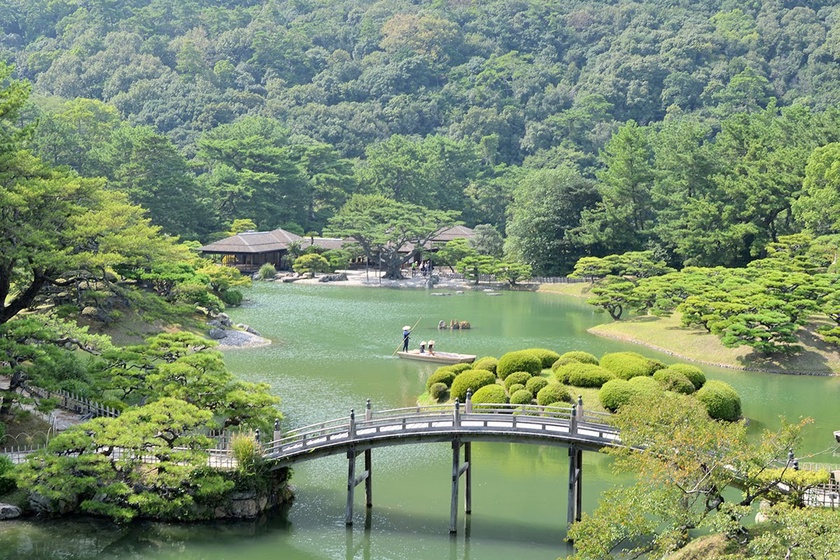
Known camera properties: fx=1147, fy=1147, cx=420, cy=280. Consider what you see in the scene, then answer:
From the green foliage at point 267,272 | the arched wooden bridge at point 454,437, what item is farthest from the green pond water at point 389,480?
the green foliage at point 267,272

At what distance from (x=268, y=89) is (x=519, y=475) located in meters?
111

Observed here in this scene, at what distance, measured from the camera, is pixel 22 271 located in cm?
3719

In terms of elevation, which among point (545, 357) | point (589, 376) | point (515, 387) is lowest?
point (515, 387)

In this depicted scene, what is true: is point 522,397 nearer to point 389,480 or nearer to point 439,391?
point 439,391

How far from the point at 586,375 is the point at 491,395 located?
296cm

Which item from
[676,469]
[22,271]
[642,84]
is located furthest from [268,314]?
[642,84]

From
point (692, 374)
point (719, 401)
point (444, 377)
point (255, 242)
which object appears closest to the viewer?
point (719, 401)

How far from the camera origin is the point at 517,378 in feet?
114

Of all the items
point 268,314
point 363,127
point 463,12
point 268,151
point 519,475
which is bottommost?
point 519,475

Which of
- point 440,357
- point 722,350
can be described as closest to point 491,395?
point 440,357

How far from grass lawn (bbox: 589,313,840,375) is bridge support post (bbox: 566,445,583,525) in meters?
20.8

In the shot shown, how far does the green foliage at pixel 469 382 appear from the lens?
115 ft

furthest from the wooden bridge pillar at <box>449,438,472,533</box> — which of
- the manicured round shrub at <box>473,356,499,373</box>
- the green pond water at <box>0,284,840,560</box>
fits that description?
the manicured round shrub at <box>473,356,499,373</box>

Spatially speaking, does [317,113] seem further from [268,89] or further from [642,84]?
[642,84]
